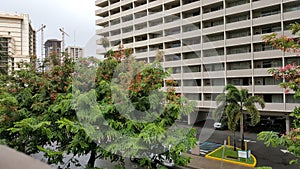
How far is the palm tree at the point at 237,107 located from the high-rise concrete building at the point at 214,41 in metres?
3.23

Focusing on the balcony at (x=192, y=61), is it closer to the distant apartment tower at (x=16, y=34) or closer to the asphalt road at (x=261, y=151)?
the asphalt road at (x=261, y=151)

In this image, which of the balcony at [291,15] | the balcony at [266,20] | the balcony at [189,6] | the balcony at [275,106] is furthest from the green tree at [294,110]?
the balcony at [189,6]

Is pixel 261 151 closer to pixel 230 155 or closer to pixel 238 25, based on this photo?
pixel 230 155

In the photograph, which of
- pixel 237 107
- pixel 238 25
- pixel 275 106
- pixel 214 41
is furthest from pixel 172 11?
pixel 237 107

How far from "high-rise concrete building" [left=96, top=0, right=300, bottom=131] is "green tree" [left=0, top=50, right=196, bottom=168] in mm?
9105

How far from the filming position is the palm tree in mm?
12164

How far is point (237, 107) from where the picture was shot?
492 inches

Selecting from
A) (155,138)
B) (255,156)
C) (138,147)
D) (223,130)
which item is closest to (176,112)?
(155,138)

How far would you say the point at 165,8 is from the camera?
22156 mm

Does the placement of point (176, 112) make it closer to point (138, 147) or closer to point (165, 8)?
point (138, 147)

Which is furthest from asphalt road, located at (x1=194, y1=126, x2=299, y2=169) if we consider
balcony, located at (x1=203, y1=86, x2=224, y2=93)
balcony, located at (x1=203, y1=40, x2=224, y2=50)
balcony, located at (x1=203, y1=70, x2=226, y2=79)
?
balcony, located at (x1=203, y1=40, x2=224, y2=50)

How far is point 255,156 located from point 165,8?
15.3 m

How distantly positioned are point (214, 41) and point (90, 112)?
16.6 metres

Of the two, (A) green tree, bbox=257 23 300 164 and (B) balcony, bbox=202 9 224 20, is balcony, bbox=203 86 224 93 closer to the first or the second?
(B) balcony, bbox=202 9 224 20
